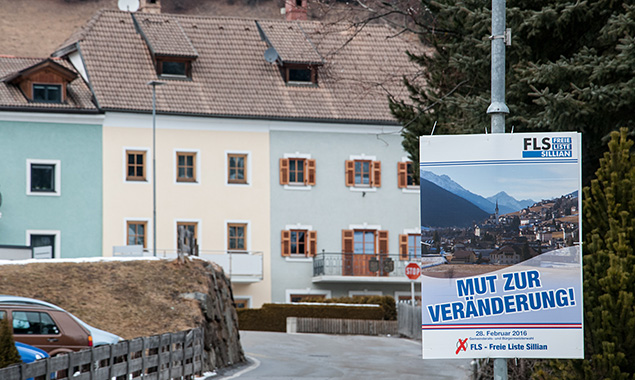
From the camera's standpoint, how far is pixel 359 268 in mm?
53281

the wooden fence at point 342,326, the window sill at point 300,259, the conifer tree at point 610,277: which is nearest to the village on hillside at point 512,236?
the conifer tree at point 610,277

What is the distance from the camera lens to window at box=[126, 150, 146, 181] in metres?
51.1

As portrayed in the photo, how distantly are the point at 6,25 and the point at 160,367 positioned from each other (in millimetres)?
113719

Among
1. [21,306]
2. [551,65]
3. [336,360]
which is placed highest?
[551,65]

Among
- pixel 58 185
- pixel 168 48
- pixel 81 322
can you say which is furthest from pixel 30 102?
pixel 81 322

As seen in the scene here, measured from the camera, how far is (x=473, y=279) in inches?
459

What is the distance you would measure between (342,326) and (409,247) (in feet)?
37.4

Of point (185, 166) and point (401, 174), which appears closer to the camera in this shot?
point (185, 166)

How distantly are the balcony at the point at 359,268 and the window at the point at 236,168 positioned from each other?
5023 mm

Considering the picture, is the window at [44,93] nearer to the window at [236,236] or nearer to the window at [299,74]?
the window at [236,236]

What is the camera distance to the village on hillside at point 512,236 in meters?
11.7

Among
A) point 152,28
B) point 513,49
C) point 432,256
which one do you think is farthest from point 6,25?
point 432,256

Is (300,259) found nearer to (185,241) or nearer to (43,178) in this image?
(43,178)

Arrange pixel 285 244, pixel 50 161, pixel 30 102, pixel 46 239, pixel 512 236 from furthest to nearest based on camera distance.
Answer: pixel 285 244, pixel 50 161, pixel 46 239, pixel 30 102, pixel 512 236
